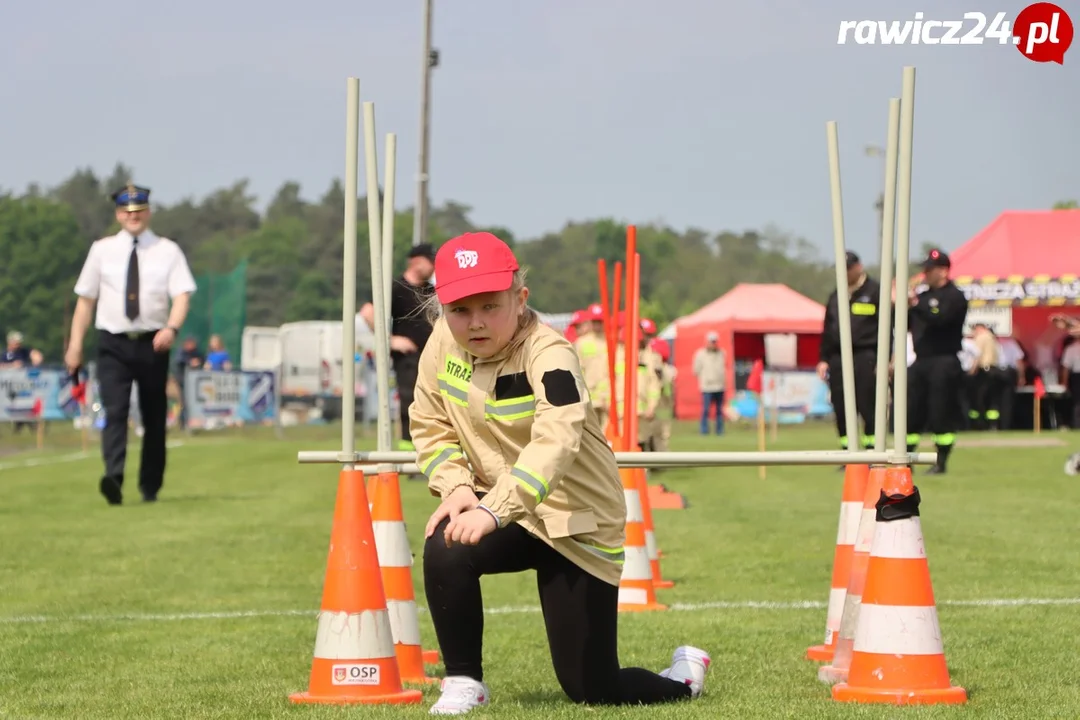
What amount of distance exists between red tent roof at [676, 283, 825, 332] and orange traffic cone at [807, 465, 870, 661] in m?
37.3

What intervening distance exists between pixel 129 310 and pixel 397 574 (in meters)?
7.05

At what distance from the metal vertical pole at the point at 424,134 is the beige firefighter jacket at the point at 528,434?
80.3 ft

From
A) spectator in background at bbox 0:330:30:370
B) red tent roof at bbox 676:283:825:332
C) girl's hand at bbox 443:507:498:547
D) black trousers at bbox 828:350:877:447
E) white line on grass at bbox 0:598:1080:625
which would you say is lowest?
white line on grass at bbox 0:598:1080:625

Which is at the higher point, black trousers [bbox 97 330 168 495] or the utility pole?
the utility pole

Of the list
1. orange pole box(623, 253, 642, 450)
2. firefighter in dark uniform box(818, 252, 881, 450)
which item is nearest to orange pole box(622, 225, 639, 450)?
orange pole box(623, 253, 642, 450)

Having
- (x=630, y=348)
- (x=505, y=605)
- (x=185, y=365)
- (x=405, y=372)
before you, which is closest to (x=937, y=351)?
(x=405, y=372)

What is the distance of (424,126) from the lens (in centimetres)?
3084

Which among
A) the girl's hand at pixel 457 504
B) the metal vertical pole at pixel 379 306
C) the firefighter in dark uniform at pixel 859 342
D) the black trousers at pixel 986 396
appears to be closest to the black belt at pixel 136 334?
the firefighter in dark uniform at pixel 859 342

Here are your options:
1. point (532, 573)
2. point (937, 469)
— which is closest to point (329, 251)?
point (937, 469)

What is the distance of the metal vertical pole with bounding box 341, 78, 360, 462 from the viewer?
5.23 meters

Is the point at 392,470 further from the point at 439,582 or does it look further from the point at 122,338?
the point at 122,338

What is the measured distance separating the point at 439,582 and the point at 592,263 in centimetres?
10822

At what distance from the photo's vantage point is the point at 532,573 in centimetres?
898

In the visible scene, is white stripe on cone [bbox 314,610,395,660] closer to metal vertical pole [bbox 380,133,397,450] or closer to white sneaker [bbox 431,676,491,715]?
white sneaker [bbox 431,676,491,715]
